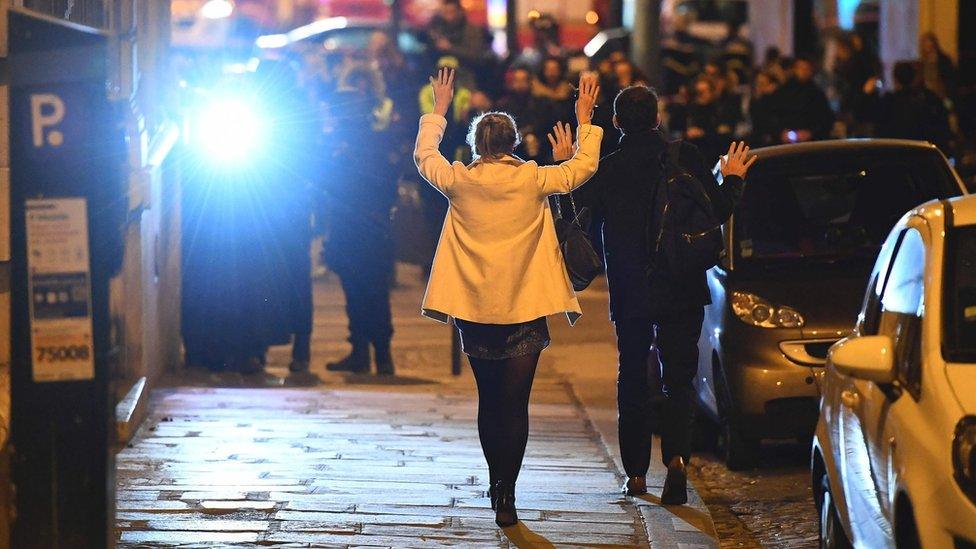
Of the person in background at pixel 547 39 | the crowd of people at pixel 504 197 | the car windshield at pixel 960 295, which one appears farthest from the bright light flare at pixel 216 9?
the car windshield at pixel 960 295

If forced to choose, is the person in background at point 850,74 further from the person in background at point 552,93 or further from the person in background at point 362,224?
the person in background at point 362,224

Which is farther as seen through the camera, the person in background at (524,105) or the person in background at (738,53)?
the person in background at (738,53)

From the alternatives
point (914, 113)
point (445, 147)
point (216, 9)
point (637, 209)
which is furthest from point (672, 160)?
point (216, 9)

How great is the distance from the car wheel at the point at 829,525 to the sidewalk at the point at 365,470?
2.70 feet

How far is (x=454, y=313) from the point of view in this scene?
739 cm

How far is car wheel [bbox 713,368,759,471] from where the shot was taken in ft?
29.8

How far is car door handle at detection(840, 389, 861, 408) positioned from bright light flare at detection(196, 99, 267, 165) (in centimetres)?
667

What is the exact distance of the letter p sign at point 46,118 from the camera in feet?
16.1

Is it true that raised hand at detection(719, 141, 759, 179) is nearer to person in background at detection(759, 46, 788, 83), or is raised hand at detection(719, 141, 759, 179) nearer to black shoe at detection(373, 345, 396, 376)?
black shoe at detection(373, 345, 396, 376)

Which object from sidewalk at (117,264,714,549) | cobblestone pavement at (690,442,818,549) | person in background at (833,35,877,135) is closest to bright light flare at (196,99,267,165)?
sidewalk at (117,264,714,549)

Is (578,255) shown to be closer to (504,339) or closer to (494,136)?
(504,339)

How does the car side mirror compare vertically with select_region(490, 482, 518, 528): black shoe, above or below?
above

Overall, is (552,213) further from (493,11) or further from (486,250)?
(493,11)

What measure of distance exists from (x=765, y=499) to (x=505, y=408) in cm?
182
